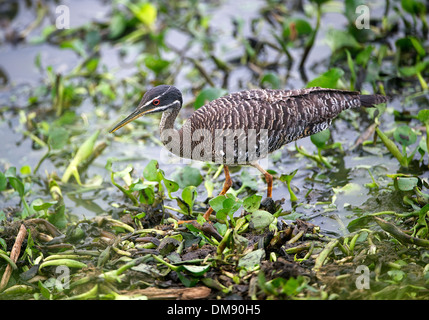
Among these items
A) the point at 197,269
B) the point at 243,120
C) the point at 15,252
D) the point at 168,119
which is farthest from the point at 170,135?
the point at 15,252

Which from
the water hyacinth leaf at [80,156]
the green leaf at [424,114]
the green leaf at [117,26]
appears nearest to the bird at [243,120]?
the green leaf at [424,114]

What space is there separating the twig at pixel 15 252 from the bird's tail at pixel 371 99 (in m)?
4.53

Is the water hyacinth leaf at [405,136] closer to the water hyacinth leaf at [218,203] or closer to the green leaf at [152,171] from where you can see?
the water hyacinth leaf at [218,203]

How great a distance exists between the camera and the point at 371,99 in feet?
22.0

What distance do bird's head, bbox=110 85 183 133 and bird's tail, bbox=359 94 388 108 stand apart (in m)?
2.42

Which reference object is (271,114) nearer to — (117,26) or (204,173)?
(204,173)

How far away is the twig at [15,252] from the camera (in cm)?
561

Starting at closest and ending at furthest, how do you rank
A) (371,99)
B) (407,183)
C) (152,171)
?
(407,183), (152,171), (371,99)

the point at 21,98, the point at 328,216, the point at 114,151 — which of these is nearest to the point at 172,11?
the point at 21,98

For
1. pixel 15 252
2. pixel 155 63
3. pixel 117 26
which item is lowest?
pixel 15 252

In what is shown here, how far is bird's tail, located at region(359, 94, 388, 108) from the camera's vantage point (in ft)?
22.0

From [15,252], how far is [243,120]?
306 cm

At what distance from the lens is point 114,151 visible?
850cm
